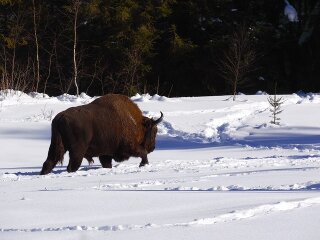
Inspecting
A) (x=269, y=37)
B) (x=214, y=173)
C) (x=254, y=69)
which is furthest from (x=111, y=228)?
(x=269, y=37)

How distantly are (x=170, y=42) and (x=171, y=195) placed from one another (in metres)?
29.7

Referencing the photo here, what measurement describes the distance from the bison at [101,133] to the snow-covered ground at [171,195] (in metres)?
0.71

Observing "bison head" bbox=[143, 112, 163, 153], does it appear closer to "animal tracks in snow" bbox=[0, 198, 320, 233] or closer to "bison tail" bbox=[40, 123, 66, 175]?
"bison tail" bbox=[40, 123, 66, 175]

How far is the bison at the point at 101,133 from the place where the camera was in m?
11.4

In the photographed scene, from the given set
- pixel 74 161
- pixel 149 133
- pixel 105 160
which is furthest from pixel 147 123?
pixel 74 161

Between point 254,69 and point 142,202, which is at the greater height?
point 254,69

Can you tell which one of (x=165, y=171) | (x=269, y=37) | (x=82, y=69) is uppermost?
(x=269, y=37)

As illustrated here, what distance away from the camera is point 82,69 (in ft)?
114

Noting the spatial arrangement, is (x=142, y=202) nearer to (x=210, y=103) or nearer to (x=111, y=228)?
(x=111, y=228)

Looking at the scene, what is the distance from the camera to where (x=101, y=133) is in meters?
12.1

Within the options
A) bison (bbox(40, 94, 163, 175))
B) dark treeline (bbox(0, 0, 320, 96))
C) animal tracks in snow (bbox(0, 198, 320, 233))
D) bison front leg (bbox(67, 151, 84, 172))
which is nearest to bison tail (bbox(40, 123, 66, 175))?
bison (bbox(40, 94, 163, 175))

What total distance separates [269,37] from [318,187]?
29.2 metres

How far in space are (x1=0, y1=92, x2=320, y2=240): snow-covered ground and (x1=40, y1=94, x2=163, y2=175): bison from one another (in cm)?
71

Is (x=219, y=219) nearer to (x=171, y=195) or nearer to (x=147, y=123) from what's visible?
(x=171, y=195)
